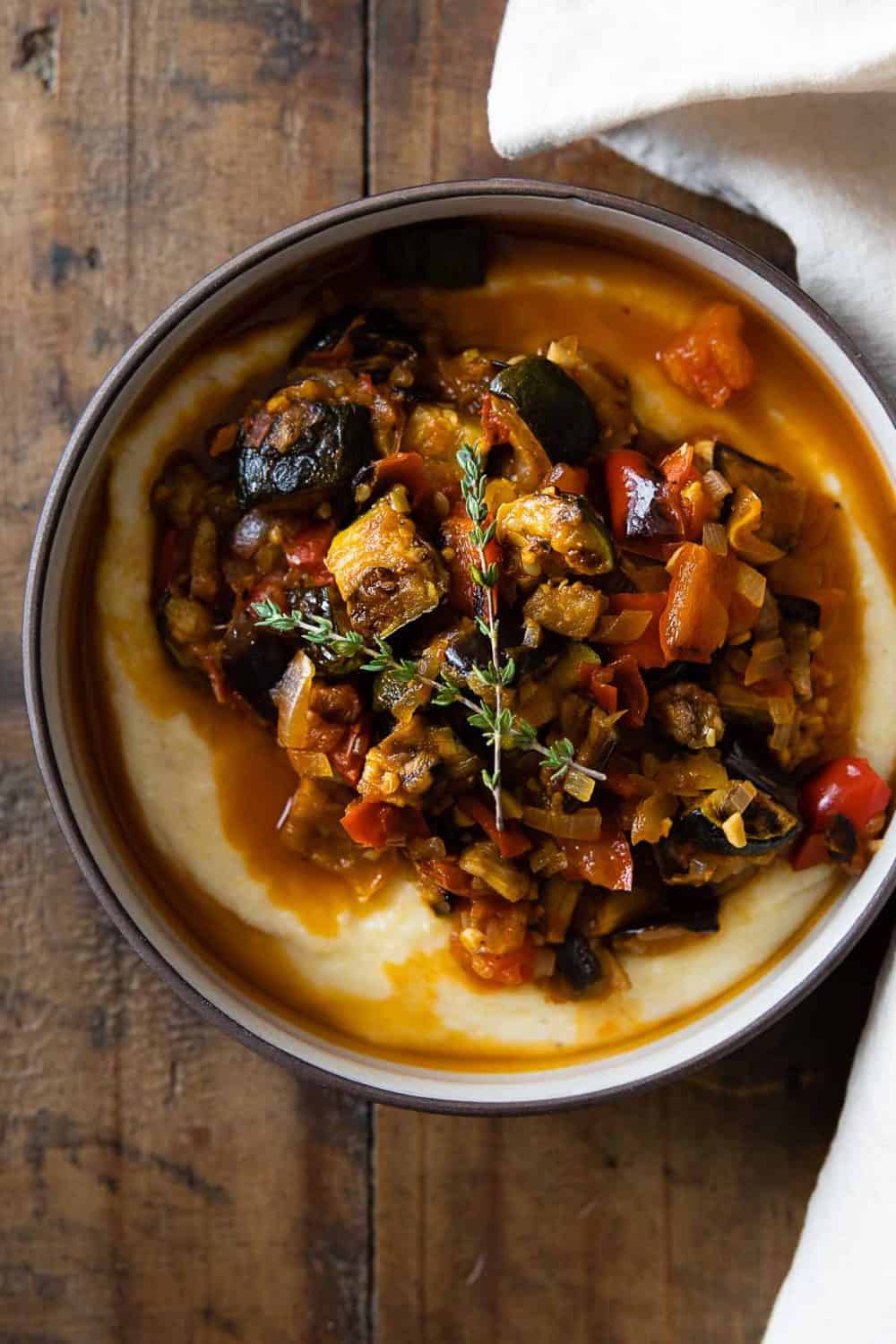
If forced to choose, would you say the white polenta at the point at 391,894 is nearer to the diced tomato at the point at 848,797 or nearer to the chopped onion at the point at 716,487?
the diced tomato at the point at 848,797

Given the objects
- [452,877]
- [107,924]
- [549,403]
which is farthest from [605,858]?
[107,924]

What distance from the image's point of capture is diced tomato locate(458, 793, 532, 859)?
10.2 ft

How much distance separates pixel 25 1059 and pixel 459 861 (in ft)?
5.21

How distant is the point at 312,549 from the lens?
320 cm

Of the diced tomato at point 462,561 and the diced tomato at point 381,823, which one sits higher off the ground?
the diced tomato at point 462,561

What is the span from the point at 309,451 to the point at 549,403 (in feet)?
2.00

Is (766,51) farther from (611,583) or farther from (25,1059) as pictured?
(25,1059)

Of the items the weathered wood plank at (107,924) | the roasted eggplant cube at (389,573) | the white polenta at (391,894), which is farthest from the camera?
the weathered wood plank at (107,924)

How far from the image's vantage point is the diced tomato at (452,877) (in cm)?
318

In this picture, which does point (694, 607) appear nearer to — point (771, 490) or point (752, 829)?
point (771, 490)

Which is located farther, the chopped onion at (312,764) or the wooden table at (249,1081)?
the wooden table at (249,1081)

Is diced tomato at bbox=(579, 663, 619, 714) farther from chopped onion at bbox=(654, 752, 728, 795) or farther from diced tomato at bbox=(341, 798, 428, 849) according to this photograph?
diced tomato at bbox=(341, 798, 428, 849)

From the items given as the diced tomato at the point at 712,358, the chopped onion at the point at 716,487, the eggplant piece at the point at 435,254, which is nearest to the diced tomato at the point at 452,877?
the chopped onion at the point at 716,487

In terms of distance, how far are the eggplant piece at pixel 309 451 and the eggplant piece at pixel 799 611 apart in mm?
1141
